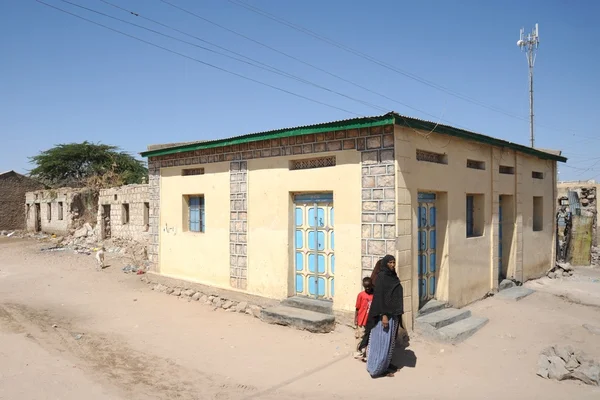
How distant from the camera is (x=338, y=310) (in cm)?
691

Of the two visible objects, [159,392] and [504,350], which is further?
[504,350]

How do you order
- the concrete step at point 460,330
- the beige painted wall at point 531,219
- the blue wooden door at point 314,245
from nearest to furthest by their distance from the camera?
the concrete step at point 460,330, the blue wooden door at point 314,245, the beige painted wall at point 531,219

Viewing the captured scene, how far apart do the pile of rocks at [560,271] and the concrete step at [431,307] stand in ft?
19.4

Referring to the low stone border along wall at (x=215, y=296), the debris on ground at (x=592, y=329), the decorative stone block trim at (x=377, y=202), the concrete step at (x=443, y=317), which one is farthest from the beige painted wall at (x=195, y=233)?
the debris on ground at (x=592, y=329)

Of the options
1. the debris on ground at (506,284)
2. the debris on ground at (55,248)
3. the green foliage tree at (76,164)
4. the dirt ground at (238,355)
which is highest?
the green foliage tree at (76,164)

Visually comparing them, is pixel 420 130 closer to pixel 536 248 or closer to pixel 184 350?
pixel 184 350

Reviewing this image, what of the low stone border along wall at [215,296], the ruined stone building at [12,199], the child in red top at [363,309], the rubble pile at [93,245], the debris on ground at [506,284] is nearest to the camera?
the child in red top at [363,309]

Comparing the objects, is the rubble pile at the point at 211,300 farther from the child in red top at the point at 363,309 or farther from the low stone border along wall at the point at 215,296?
the child in red top at the point at 363,309

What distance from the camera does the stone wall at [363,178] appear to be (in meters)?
6.38

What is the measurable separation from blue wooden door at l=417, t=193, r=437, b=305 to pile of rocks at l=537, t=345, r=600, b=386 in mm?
2039

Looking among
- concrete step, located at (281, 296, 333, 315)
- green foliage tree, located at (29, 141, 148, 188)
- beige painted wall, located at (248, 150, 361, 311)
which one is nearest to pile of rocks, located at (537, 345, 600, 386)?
beige painted wall, located at (248, 150, 361, 311)

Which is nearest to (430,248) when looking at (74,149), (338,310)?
(338,310)

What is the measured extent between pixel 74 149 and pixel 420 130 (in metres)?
28.1

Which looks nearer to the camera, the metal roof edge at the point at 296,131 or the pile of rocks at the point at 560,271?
the metal roof edge at the point at 296,131
